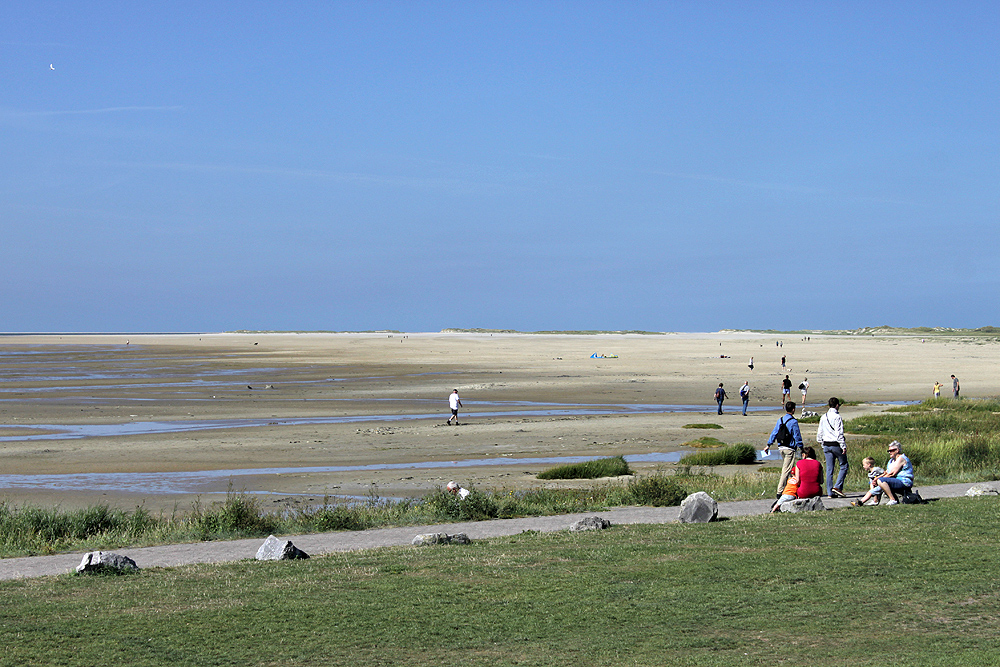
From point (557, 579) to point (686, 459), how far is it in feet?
54.2

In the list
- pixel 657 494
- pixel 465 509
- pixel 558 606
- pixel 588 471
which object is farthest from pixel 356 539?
pixel 588 471

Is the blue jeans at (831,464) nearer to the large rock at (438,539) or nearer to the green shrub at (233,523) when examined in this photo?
the large rock at (438,539)

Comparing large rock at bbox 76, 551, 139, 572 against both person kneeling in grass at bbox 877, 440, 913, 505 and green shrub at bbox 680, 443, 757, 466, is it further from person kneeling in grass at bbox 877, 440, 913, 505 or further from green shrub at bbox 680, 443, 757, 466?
green shrub at bbox 680, 443, 757, 466

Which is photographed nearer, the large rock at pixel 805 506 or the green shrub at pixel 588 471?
the large rock at pixel 805 506

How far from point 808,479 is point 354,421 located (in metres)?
25.1

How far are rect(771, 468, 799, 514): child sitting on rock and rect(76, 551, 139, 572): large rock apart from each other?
1009cm

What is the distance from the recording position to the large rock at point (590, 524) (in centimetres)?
1495

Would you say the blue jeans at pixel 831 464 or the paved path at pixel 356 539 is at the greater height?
the blue jeans at pixel 831 464

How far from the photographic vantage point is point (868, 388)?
57.1 metres

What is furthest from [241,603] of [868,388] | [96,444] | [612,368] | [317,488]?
[612,368]

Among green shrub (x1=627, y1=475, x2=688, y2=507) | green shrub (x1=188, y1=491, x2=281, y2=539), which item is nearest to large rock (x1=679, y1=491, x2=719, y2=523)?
green shrub (x1=627, y1=475, x2=688, y2=507)

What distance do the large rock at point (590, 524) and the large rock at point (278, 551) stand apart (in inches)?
165

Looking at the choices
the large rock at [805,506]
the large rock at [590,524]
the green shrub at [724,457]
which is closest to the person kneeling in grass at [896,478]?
the large rock at [805,506]

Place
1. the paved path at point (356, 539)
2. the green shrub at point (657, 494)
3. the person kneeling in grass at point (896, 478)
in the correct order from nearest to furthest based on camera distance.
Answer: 1. the paved path at point (356, 539)
2. the person kneeling in grass at point (896, 478)
3. the green shrub at point (657, 494)
